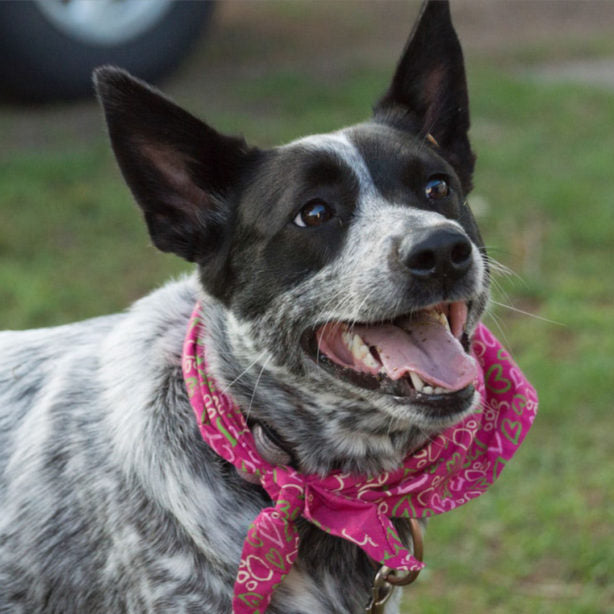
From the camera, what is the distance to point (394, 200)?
245 cm

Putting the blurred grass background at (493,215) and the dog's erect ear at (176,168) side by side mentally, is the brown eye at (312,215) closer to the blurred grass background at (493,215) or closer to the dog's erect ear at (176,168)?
the dog's erect ear at (176,168)

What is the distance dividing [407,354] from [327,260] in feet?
1.03

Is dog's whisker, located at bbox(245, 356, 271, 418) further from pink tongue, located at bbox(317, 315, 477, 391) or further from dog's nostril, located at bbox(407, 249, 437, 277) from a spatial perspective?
dog's nostril, located at bbox(407, 249, 437, 277)

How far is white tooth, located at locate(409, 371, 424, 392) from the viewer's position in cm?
224

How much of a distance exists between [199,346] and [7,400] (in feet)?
1.96

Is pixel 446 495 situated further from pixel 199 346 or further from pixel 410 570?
pixel 199 346

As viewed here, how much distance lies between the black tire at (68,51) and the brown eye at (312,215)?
15.5 feet


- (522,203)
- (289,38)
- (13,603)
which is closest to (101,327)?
(13,603)

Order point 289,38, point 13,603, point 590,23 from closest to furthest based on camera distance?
point 13,603 → point 289,38 → point 590,23

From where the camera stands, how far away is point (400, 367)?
226cm

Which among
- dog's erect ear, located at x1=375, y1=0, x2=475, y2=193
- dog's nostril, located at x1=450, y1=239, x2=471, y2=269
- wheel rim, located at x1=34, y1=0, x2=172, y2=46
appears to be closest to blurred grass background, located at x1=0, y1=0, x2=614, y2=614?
wheel rim, located at x1=34, y1=0, x2=172, y2=46

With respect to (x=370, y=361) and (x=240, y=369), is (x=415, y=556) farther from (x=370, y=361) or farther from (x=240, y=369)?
(x=240, y=369)

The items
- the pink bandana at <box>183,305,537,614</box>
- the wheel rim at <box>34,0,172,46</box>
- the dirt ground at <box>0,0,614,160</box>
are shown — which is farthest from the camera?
the dirt ground at <box>0,0,614,160</box>

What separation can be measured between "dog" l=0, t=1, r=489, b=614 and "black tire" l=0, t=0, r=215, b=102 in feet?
14.9
